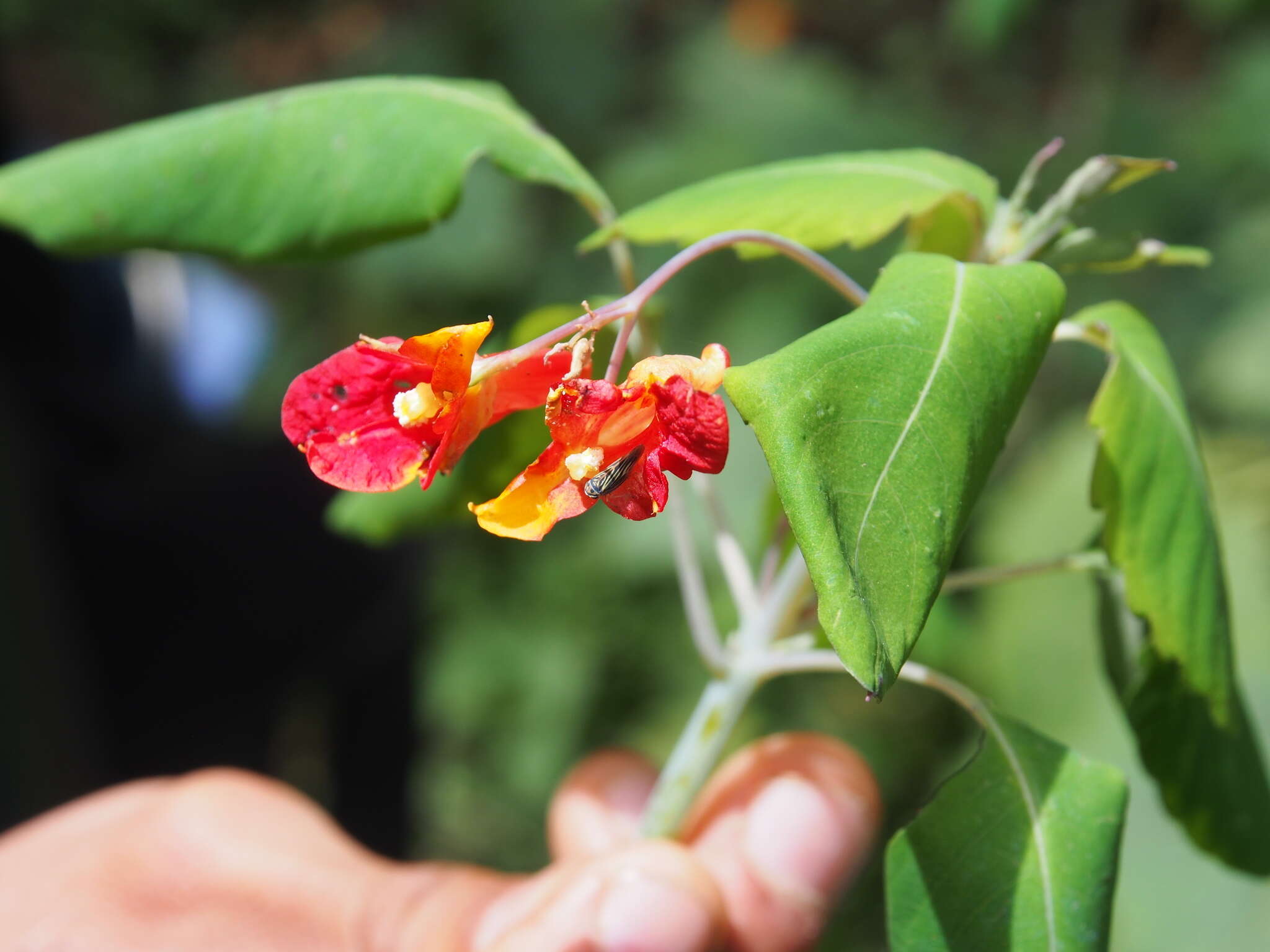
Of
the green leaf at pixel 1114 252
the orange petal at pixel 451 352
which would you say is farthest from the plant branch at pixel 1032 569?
the orange petal at pixel 451 352

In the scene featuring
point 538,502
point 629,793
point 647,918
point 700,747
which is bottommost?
point 629,793

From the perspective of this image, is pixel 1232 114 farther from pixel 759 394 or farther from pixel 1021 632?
pixel 759 394

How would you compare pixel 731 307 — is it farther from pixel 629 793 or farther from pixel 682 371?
pixel 682 371

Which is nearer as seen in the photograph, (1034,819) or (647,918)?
(1034,819)

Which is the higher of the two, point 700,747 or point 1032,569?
point 1032,569

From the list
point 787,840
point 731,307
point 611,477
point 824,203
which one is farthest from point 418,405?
point 731,307

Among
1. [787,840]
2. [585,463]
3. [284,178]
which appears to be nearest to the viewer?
[585,463]

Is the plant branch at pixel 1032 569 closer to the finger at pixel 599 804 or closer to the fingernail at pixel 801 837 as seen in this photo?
the fingernail at pixel 801 837

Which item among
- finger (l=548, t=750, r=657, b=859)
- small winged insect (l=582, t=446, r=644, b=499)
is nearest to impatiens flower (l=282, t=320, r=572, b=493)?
small winged insect (l=582, t=446, r=644, b=499)
